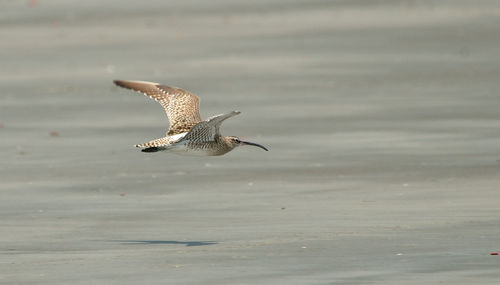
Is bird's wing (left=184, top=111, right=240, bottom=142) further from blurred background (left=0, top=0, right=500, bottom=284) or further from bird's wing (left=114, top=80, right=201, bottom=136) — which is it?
blurred background (left=0, top=0, right=500, bottom=284)

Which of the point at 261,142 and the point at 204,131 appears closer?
the point at 204,131

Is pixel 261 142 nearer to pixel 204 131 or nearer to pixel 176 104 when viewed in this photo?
pixel 176 104

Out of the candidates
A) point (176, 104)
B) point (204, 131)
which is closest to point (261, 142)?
point (176, 104)

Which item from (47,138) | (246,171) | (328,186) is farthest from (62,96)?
(328,186)

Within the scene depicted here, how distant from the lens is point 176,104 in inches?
497

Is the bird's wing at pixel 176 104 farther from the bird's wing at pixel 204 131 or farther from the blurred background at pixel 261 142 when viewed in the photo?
the blurred background at pixel 261 142

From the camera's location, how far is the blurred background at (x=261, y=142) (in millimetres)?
9570

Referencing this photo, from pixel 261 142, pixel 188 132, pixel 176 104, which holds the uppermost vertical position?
pixel 261 142

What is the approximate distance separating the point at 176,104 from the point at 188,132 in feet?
4.52

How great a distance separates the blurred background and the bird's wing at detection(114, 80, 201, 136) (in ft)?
2.34

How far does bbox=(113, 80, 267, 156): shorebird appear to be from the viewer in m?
11.3

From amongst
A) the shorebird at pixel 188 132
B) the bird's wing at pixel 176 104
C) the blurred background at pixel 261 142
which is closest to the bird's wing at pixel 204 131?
the shorebird at pixel 188 132

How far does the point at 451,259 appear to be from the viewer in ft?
29.9

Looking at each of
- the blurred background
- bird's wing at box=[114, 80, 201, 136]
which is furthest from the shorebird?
the blurred background
